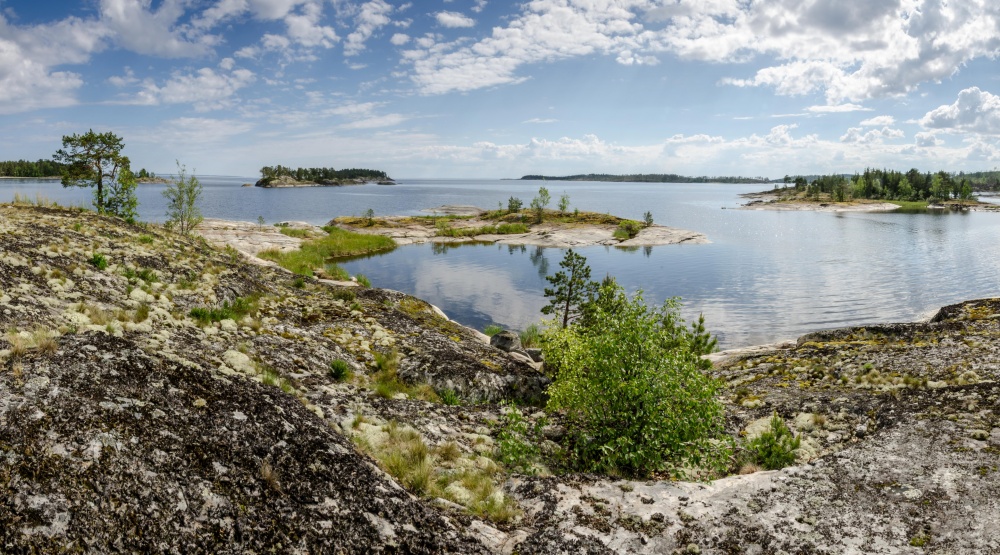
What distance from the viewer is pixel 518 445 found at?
11867 millimetres

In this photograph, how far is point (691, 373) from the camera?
511 inches

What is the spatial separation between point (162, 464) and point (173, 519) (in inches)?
36.7

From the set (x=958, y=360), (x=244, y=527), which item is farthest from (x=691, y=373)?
(x=958, y=360)

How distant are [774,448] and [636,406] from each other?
401cm

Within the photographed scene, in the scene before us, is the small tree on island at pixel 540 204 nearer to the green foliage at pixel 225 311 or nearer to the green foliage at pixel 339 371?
the green foliage at pixel 225 311

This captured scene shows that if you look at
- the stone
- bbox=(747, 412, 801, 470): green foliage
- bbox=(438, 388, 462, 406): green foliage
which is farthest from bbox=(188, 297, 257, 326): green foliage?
bbox=(747, 412, 801, 470): green foliage

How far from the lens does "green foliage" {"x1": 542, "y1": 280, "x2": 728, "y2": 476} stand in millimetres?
11773

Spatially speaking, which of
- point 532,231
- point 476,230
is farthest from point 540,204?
point 476,230

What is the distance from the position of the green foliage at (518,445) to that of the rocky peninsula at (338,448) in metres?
0.46

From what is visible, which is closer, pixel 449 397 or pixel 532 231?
pixel 449 397

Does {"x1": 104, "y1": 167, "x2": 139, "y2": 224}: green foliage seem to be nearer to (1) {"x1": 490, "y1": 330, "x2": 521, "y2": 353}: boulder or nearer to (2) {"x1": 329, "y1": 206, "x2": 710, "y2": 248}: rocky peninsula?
(1) {"x1": 490, "y1": 330, "x2": 521, "y2": 353}: boulder

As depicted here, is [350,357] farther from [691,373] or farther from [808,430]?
[808,430]

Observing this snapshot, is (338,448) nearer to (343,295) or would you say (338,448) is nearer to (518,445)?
(518,445)

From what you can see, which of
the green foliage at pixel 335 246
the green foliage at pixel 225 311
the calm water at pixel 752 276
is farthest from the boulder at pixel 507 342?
the green foliage at pixel 335 246
